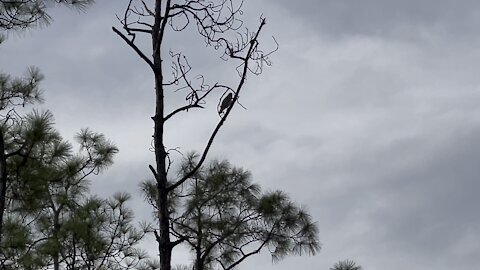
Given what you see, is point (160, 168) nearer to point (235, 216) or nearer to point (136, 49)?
point (136, 49)

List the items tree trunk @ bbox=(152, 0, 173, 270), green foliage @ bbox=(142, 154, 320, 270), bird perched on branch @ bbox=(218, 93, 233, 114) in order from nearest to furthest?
tree trunk @ bbox=(152, 0, 173, 270) → bird perched on branch @ bbox=(218, 93, 233, 114) → green foliage @ bbox=(142, 154, 320, 270)

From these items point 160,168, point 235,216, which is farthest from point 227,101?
point 235,216

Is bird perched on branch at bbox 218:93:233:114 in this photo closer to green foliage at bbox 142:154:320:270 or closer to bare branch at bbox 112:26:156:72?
bare branch at bbox 112:26:156:72

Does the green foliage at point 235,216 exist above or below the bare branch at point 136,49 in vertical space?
above

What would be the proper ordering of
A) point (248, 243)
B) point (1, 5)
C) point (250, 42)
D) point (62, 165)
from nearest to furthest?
1. point (250, 42)
2. point (1, 5)
3. point (62, 165)
4. point (248, 243)

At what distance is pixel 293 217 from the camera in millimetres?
10602

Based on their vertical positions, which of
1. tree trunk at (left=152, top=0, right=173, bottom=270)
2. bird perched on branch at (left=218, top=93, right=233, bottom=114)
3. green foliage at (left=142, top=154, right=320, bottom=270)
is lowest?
tree trunk at (left=152, top=0, right=173, bottom=270)

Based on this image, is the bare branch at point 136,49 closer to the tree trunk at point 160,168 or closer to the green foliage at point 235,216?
the tree trunk at point 160,168

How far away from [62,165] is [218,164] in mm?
2408

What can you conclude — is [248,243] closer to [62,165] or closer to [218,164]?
[218,164]

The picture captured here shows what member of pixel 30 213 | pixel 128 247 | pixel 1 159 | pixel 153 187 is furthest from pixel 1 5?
pixel 128 247

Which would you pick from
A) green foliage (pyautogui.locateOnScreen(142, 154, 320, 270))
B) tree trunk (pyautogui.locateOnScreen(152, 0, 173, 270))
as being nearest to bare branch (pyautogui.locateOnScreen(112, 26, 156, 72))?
tree trunk (pyautogui.locateOnScreen(152, 0, 173, 270))

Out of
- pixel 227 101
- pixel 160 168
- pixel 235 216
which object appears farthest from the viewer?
pixel 235 216

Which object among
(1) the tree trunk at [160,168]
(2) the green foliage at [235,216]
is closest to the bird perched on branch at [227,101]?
(1) the tree trunk at [160,168]
